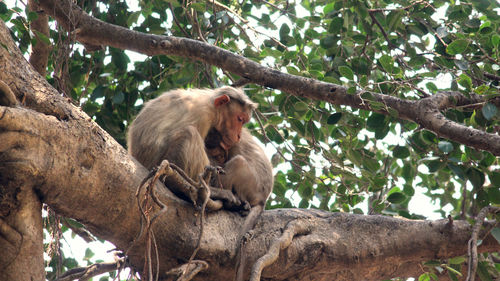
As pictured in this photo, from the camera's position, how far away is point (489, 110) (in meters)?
3.87

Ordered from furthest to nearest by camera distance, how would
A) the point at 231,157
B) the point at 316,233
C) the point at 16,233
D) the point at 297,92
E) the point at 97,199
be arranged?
the point at 231,157 < the point at 297,92 < the point at 316,233 < the point at 97,199 < the point at 16,233

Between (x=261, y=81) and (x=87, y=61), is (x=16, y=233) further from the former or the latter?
(x=87, y=61)

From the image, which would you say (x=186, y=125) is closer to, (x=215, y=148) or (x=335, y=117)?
(x=215, y=148)

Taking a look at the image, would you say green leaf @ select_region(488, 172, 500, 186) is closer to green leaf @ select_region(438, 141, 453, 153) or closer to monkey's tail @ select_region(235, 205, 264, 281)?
green leaf @ select_region(438, 141, 453, 153)

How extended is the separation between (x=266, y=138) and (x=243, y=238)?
2.10 m

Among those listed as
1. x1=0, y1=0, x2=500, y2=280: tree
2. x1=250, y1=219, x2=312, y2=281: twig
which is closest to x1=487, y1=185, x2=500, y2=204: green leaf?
x1=0, y1=0, x2=500, y2=280: tree

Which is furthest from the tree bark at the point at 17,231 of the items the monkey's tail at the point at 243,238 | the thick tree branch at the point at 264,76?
the thick tree branch at the point at 264,76

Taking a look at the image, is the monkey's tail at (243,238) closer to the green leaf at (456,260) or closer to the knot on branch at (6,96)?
the green leaf at (456,260)

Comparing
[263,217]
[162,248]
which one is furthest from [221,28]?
[162,248]

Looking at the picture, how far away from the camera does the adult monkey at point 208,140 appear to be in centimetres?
414

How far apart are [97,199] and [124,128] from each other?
8.67 feet

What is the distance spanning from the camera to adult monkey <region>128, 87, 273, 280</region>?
4.14 m

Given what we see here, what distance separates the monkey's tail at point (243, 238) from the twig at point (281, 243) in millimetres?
166

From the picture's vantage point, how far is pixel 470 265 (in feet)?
10.8
